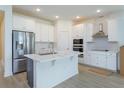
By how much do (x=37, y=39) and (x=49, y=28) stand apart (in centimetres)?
105

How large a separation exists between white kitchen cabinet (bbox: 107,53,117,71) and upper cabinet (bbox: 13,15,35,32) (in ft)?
12.2

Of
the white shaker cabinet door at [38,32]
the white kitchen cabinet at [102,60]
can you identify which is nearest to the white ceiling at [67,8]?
the white shaker cabinet door at [38,32]

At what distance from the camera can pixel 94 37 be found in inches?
217

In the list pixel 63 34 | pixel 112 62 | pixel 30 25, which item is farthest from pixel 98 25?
pixel 30 25

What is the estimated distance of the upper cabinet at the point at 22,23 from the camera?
411 cm

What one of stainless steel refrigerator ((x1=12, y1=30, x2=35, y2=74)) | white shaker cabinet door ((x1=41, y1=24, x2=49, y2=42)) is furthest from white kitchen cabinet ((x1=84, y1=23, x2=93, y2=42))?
stainless steel refrigerator ((x1=12, y1=30, x2=35, y2=74))

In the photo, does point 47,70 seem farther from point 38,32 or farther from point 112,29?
point 112,29

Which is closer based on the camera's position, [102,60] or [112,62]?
[112,62]

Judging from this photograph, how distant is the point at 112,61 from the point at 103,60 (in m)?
0.41

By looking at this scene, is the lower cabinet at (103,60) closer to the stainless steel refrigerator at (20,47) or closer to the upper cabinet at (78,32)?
the upper cabinet at (78,32)

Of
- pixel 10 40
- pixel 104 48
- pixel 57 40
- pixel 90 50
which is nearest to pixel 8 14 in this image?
pixel 10 40

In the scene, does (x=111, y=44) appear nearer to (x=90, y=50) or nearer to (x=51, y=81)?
(x=90, y=50)

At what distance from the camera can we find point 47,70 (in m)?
2.76

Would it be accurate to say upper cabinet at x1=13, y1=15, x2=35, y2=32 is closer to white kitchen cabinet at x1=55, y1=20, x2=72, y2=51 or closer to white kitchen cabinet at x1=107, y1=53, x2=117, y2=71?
white kitchen cabinet at x1=55, y1=20, x2=72, y2=51
